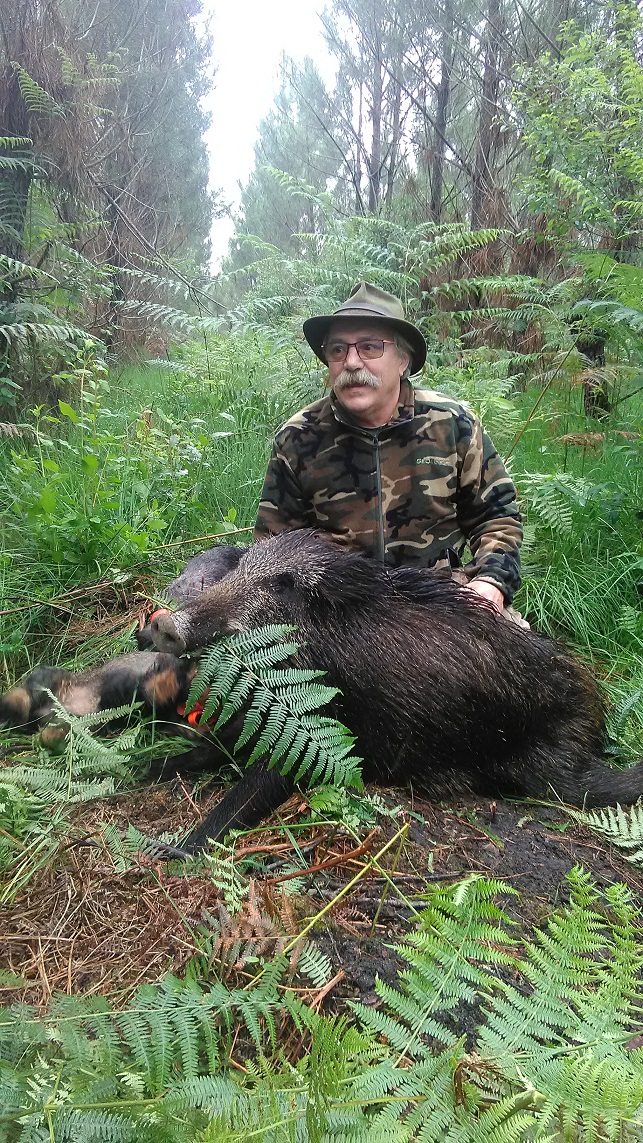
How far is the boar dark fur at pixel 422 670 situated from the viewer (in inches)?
111

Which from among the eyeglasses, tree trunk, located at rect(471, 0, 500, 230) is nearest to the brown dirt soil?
the eyeglasses

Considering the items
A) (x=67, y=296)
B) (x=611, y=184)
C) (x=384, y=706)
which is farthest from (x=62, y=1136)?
(x=611, y=184)

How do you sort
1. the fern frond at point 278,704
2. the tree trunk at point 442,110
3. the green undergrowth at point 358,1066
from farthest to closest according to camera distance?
the tree trunk at point 442,110, the fern frond at point 278,704, the green undergrowth at point 358,1066

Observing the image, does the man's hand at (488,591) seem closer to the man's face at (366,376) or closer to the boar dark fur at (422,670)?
the boar dark fur at (422,670)

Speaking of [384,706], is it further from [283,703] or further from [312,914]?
[312,914]

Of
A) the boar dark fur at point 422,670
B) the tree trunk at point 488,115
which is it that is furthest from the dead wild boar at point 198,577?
the tree trunk at point 488,115

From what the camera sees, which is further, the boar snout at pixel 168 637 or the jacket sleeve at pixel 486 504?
the jacket sleeve at pixel 486 504

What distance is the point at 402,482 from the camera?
11.8 feet

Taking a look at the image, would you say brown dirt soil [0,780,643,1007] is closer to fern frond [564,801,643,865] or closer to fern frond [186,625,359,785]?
fern frond [564,801,643,865]

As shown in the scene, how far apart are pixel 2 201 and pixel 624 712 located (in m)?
6.42

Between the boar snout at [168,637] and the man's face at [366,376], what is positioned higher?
the man's face at [366,376]

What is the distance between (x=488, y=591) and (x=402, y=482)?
2.57 feet

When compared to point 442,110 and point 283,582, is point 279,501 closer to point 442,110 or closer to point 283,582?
point 283,582

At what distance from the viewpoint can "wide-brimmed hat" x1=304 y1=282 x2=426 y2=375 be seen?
3.44 metres
